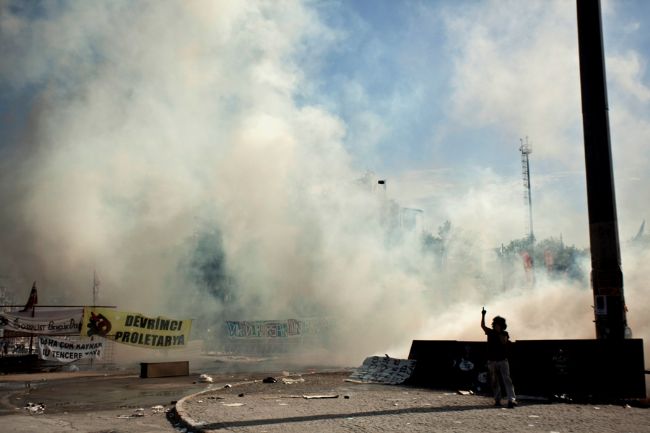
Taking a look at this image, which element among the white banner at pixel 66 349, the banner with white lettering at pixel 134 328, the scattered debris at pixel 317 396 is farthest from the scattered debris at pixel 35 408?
the banner with white lettering at pixel 134 328

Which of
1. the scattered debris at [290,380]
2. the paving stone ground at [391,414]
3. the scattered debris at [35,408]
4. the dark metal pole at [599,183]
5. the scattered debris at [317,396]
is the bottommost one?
the scattered debris at [35,408]

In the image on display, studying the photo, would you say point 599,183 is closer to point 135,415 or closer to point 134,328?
point 135,415

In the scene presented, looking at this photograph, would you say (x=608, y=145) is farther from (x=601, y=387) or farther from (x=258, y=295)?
(x=258, y=295)

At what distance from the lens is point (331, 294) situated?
2684 cm

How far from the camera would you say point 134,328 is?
68.6 feet

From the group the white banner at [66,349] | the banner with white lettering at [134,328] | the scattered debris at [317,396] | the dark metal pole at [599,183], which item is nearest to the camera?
the scattered debris at [317,396]

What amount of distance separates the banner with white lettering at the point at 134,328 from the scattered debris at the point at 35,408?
10196mm

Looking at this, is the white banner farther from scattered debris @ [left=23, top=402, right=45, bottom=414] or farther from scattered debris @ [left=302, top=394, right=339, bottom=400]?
scattered debris @ [left=302, top=394, right=339, bottom=400]

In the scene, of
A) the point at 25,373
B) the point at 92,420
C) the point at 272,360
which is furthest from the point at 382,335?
Result: the point at 92,420

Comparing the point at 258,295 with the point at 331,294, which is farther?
the point at 258,295

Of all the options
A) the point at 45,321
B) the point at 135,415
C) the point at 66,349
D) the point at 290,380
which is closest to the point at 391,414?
the point at 135,415

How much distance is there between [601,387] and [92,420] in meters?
8.13

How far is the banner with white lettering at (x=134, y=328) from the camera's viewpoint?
802 inches

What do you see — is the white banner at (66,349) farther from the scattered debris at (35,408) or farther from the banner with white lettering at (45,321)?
the scattered debris at (35,408)
